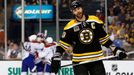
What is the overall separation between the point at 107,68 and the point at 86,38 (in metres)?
4.35

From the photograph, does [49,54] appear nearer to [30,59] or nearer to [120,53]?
[30,59]

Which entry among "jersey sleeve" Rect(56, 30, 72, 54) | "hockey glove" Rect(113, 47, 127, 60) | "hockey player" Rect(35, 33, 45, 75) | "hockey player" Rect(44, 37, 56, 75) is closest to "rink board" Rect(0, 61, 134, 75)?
"hockey player" Rect(44, 37, 56, 75)

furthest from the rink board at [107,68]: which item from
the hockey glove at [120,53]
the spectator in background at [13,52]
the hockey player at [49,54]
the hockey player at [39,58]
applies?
the hockey glove at [120,53]

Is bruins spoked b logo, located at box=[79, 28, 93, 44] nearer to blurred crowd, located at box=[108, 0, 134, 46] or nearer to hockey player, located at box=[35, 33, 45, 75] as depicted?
hockey player, located at box=[35, 33, 45, 75]

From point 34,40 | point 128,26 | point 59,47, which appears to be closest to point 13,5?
point 34,40

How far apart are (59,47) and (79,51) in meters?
0.33

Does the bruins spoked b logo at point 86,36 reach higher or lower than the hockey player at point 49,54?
higher

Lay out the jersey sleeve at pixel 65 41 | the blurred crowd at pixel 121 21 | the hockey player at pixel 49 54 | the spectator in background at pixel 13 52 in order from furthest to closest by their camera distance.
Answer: the spectator in background at pixel 13 52 → the blurred crowd at pixel 121 21 → the hockey player at pixel 49 54 → the jersey sleeve at pixel 65 41

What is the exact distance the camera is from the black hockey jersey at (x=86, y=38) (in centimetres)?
754

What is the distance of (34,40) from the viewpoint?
11.6 metres

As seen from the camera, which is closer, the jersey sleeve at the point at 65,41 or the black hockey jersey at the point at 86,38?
the black hockey jersey at the point at 86,38

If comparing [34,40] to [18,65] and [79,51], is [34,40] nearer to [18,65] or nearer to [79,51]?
[18,65]

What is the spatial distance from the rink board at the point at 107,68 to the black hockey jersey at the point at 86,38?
4.06 metres

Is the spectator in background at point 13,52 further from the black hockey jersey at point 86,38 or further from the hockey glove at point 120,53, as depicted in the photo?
the hockey glove at point 120,53
